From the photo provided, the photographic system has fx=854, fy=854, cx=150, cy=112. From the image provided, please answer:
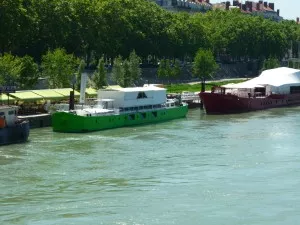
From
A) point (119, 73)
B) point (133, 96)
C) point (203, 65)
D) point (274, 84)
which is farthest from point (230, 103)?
point (203, 65)

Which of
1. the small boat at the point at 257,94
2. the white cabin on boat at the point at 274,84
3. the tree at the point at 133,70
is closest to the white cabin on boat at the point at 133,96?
the small boat at the point at 257,94

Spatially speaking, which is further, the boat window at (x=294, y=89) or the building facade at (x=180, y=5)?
the building facade at (x=180, y=5)

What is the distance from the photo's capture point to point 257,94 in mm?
80312

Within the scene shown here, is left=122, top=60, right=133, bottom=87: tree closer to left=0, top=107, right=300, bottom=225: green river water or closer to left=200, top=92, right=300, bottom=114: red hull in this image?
left=200, top=92, right=300, bottom=114: red hull

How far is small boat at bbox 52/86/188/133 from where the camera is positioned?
53.2 m

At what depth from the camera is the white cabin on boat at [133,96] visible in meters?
59.9

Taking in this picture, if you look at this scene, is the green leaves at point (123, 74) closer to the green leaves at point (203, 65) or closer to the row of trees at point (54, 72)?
the row of trees at point (54, 72)

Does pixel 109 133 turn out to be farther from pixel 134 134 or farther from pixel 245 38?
pixel 245 38

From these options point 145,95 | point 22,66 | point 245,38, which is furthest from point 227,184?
point 245,38

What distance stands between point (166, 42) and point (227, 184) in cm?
7494

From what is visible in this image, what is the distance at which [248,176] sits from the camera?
3628 centimetres

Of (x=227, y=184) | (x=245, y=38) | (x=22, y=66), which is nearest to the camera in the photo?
(x=227, y=184)

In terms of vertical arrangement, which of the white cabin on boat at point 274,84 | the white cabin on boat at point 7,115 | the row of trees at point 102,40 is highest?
the row of trees at point 102,40

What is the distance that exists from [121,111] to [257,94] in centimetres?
2458
